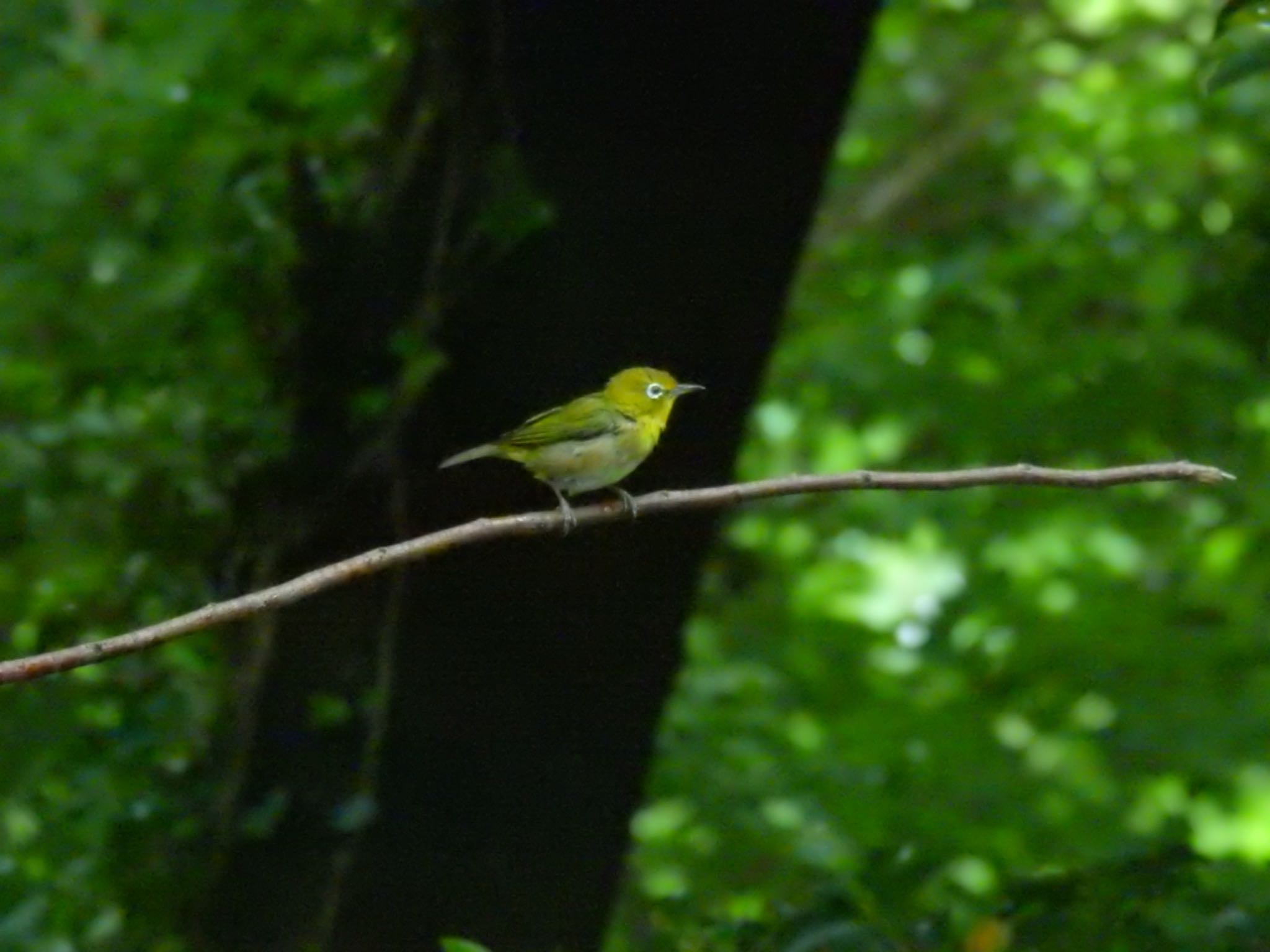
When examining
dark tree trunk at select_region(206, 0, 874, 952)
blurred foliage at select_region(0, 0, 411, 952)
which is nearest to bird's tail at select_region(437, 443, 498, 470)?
dark tree trunk at select_region(206, 0, 874, 952)

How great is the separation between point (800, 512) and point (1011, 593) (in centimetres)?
148

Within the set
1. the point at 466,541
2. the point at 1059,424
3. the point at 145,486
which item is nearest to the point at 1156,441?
the point at 1059,424

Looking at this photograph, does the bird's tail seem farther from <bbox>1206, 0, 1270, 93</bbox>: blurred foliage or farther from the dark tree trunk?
<bbox>1206, 0, 1270, 93</bbox>: blurred foliage

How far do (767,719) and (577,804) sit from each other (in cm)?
151

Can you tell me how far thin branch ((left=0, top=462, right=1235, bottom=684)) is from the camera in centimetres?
133

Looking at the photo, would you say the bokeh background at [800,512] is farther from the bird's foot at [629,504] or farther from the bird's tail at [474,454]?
the bird's foot at [629,504]

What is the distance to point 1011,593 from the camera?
14.5 feet

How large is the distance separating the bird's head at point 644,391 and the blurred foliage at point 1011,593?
30.9 inches

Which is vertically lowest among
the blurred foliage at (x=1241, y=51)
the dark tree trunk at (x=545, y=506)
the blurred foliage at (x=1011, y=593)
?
the blurred foliage at (x=1011, y=593)

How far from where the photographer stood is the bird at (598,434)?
258cm

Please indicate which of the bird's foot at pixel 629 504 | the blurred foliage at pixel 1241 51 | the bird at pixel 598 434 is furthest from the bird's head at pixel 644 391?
the blurred foliage at pixel 1241 51

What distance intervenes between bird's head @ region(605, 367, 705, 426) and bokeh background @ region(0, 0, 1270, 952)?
0.22m

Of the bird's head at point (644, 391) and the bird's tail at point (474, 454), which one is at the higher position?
the bird's head at point (644, 391)

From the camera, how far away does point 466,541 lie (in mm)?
1493
